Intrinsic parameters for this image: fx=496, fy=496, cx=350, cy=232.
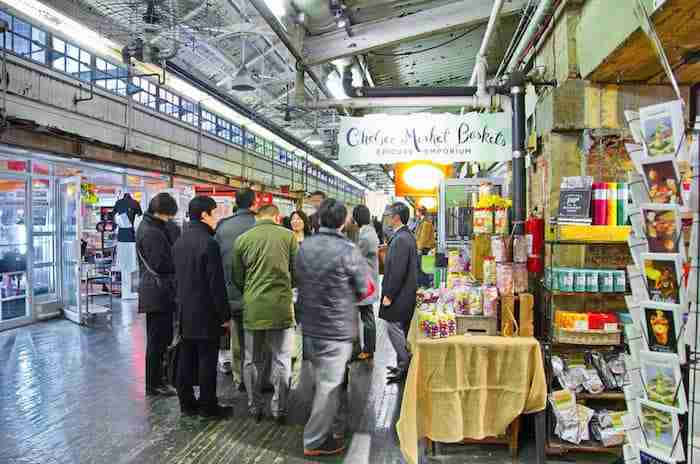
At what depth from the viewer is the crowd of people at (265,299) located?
3.64 meters

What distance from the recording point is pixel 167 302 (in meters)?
4.76

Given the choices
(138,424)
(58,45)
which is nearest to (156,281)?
(138,424)

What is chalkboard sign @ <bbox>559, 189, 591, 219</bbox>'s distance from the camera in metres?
3.52

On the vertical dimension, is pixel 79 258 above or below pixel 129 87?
below

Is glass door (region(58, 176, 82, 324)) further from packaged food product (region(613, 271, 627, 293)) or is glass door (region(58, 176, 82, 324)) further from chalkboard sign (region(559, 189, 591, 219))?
packaged food product (region(613, 271, 627, 293))

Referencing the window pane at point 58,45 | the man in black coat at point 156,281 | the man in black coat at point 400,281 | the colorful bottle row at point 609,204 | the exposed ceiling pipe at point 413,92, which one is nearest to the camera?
the colorful bottle row at point 609,204

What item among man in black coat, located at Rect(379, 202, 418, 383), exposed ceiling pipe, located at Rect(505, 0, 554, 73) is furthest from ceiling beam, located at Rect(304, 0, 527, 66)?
man in black coat, located at Rect(379, 202, 418, 383)

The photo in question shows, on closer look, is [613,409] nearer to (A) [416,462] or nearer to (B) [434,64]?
(A) [416,462]

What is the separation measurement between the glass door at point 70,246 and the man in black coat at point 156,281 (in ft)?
14.6

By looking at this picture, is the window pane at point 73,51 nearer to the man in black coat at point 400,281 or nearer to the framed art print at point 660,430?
the man in black coat at point 400,281

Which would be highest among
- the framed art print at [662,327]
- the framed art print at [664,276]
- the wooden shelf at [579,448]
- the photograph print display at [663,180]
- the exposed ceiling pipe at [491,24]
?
the exposed ceiling pipe at [491,24]

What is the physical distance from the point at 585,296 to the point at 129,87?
9.35 m

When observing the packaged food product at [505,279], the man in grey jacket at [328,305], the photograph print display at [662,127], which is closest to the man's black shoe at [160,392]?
the man in grey jacket at [328,305]

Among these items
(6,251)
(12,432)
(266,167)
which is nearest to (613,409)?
(12,432)
